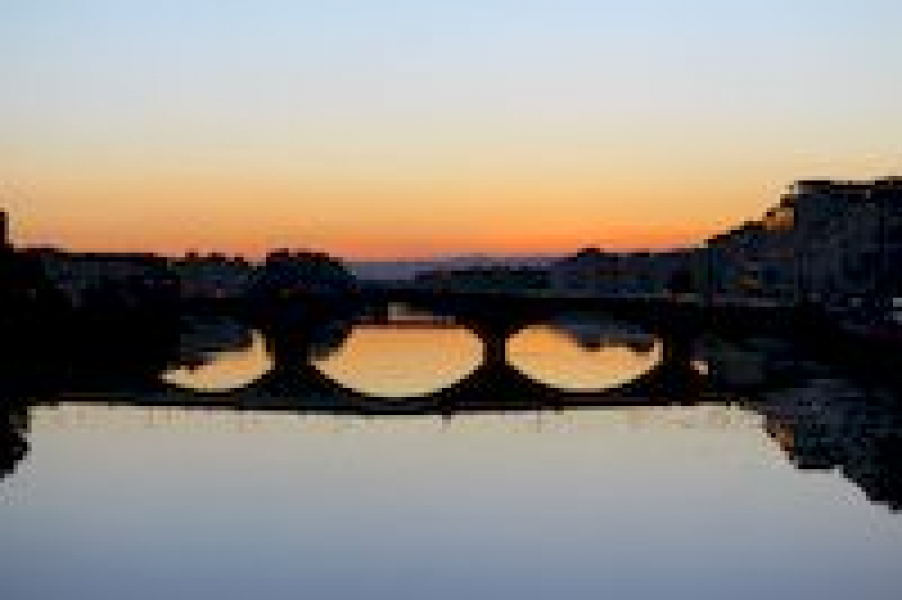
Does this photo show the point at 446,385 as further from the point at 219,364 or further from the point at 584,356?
the point at 584,356

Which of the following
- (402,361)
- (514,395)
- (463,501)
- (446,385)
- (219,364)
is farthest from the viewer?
(402,361)

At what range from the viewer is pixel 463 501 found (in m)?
51.7

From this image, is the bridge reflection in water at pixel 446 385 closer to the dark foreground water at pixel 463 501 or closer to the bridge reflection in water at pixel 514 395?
the bridge reflection in water at pixel 514 395

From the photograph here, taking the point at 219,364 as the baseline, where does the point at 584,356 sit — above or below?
below

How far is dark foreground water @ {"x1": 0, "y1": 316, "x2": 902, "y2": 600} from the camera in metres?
38.2

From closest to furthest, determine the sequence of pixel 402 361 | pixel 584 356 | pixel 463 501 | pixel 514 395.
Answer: pixel 463 501
pixel 514 395
pixel 402 361
pixel 584 356

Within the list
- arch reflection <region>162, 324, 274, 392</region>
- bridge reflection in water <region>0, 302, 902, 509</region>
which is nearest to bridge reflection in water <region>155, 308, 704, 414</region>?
bridge reflection in water <region>0, 302, 902, 509</region>

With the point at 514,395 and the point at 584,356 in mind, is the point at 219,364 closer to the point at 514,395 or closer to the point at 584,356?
the point at 584,356

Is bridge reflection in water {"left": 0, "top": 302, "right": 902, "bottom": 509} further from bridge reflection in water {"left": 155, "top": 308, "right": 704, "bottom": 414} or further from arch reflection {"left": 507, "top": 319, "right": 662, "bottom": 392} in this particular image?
arch reflection {"left": 507, "top": 319, "right": 662, "bottom": 392}

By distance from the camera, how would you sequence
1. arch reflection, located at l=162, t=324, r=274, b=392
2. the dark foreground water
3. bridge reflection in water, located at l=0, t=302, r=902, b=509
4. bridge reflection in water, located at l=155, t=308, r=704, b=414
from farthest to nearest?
arch reflection, located at l=162, t=324, r=274, b=392
bridge reflection in water, located at l=155, t=308, r=704, b=414
bridge reflection in water, located at l=0, t=302, r=902, b=509
the dark foreground water

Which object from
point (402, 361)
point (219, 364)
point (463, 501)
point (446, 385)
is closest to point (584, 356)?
point (402, 361)

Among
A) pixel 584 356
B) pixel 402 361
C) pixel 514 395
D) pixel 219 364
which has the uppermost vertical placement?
pixel 514 395

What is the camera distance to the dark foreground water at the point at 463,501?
38.2 meters

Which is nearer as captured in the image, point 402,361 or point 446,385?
point 446,385
